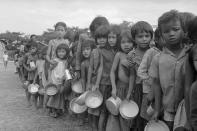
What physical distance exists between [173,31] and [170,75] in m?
0.36

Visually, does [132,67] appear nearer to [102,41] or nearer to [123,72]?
[123,72]

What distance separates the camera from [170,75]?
2.56 m

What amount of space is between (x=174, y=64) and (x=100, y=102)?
1.50m

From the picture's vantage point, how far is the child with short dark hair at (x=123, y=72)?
3.55 metres

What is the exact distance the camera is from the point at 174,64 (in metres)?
2.53

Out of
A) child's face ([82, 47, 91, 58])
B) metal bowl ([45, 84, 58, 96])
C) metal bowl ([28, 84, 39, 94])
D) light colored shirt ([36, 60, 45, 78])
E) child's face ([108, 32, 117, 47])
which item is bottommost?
metal bowl ([28, 84, 39, 94])

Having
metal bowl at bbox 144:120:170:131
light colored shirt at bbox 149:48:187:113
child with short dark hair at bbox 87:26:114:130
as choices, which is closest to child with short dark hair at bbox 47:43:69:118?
child with short dark hair at bbox 87:26:114:130

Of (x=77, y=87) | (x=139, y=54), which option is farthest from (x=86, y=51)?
(x=139, y=54)

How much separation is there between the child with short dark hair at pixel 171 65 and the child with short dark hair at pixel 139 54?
0.57 metres

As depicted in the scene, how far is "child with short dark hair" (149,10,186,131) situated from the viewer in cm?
252

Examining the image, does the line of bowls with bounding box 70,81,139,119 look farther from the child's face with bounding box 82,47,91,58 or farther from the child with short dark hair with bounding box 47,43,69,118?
the child with short dark hair with bounding box 47,43,69,118

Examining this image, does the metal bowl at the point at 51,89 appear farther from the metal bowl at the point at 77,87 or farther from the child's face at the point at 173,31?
the child's face at the point at 173,31

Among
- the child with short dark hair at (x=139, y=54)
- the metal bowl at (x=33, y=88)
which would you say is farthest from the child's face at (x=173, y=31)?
the metal bowl at (x=33, y=88)

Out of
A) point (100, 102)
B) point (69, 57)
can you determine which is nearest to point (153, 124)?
point (100, 102)
